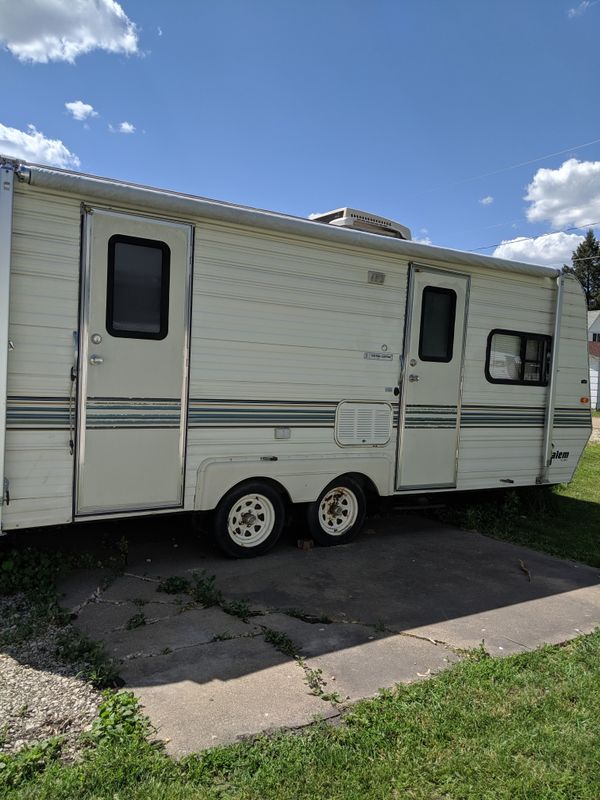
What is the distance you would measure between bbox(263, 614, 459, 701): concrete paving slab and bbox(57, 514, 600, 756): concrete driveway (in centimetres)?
1

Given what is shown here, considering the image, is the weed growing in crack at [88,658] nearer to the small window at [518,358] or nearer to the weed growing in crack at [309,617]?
the weed growing in crack at [309,617]

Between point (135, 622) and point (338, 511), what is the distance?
253 cm

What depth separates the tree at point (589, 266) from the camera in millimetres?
65875

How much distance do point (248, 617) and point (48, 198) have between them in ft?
10.3

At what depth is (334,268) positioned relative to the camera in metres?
5.75

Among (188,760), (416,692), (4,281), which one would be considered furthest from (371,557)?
(4,281)

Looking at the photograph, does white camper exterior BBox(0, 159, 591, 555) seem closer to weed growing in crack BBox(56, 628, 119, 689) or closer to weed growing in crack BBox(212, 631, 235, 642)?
weed growing in crack BBox(56, 628, 119, 689)

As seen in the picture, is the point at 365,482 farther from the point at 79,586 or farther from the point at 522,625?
the point at 79,586

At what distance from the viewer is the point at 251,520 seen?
564 centimetres

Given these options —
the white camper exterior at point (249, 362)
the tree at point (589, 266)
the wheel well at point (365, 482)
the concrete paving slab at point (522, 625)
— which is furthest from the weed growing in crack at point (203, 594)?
the tree at point (589, 266)

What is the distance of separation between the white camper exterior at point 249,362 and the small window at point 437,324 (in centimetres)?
2

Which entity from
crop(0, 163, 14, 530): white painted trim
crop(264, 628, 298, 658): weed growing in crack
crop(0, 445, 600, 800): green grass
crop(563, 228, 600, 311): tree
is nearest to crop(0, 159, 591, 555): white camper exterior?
crop(0, 163, 14, 530): white painted trim

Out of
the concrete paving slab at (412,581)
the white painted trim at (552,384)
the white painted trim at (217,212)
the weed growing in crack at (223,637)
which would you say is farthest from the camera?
the white painted trim at (552,384)

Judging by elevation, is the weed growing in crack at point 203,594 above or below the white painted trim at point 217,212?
below
